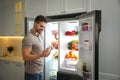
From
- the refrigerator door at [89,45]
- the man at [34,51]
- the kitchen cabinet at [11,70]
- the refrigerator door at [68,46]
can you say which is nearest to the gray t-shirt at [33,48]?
the man at [34,51]

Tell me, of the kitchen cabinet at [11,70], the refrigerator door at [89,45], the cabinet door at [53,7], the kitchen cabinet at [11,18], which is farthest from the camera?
the kitchen cabinet at [11,18]

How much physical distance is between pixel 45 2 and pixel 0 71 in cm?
200

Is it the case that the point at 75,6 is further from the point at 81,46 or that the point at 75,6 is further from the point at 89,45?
the point at 89,45

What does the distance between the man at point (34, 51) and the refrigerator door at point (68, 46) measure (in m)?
0.87

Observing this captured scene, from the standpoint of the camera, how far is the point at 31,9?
149 inches

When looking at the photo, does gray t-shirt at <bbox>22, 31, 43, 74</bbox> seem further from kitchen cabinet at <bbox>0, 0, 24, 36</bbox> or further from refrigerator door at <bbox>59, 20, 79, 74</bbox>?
kitchen cabinet at <bbox>0, 0, 24, 36</bbox>

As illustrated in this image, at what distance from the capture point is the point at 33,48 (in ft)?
7.85

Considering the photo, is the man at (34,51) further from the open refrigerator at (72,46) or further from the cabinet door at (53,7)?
the cabinet door at (53,7)

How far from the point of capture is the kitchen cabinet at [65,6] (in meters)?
2.92

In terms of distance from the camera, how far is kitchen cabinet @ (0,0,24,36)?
416cm

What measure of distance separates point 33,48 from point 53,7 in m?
1.18

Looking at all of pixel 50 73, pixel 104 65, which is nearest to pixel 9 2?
pixel 50 73

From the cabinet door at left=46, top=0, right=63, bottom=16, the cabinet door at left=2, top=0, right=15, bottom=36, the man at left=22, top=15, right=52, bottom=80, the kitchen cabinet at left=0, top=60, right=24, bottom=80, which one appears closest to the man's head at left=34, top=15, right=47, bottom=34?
the man at left=22, top=15, right=52, bottom=80

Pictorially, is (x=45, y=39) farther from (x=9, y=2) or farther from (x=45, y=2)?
(x=9, y=2)
